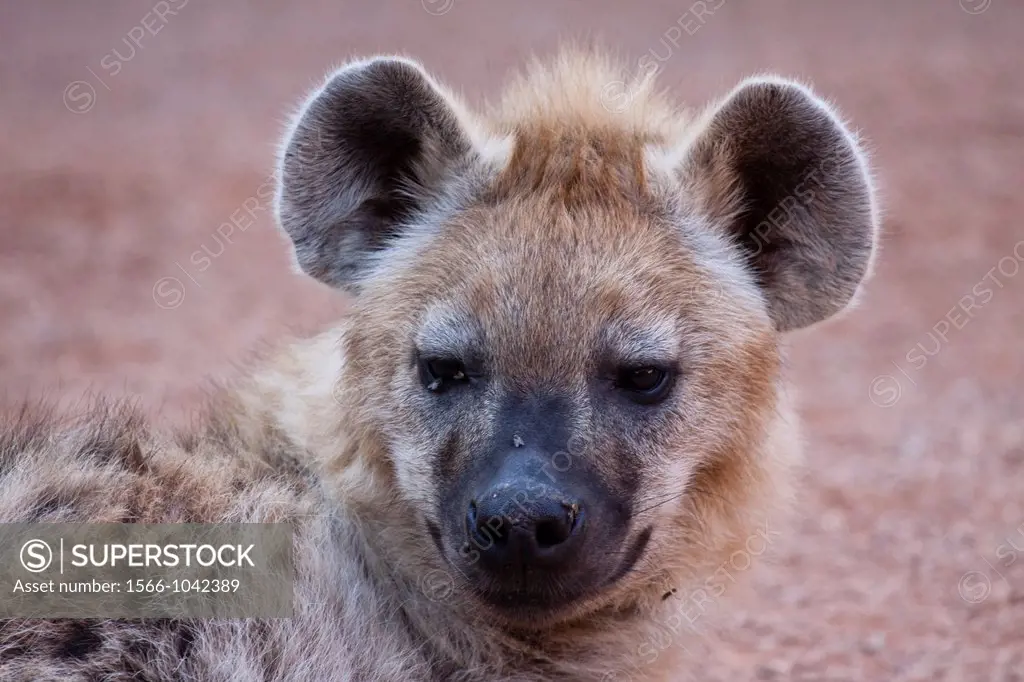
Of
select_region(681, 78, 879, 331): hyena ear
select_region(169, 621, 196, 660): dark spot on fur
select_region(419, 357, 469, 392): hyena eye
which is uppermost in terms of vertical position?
select_region(681, 78, 879, 331): hyena ear

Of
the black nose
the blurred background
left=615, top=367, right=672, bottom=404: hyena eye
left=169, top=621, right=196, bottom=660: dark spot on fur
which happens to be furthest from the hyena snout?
the blurred background

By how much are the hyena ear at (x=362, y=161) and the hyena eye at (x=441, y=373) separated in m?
0.44

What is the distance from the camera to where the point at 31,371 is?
19.2ft

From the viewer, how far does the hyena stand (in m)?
2.41

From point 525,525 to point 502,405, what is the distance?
0.30 metres

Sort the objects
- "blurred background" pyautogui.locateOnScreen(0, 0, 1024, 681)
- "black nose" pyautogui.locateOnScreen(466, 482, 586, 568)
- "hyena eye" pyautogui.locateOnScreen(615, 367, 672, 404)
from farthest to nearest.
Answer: "blurred background" pyautogui.locateOnScreen(0, 0, 1024, 681) < "hyena eye" pyautogui.locateOnScreen(615, 367, 672, 404) < "black nose" pyautogui.locateOnScreen(466, 482, 586, 568)

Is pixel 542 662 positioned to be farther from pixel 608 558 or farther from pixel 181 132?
pixel 181 132

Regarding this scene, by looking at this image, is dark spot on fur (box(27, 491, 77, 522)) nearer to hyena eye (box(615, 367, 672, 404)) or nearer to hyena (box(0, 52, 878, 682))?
hyena (box(0, 52, 878, 682))

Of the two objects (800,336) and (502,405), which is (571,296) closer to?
(502,405)

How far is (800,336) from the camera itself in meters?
6.34

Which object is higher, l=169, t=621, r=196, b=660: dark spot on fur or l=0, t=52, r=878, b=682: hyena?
l=0, t=52, r=878, b=682: hyena

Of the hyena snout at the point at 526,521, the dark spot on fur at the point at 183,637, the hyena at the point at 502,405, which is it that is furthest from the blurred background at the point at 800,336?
the dark spot on fur at the point at 183,637

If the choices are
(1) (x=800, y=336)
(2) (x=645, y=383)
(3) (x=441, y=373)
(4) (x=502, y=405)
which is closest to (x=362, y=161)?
(3) (x=441, y=373)

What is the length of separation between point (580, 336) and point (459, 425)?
32cm
